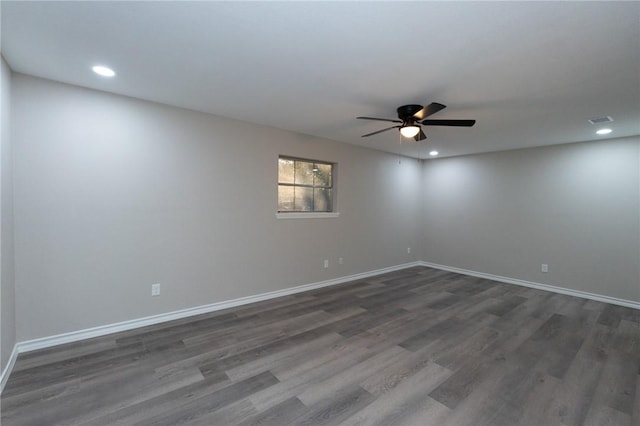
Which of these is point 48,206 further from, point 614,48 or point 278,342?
point 614,48

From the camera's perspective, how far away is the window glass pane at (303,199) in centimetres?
454

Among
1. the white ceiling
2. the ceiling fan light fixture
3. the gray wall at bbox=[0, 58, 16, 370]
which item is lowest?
the gray wall at bbox=[0, 58, 16, 370]

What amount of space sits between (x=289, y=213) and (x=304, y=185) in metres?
0.57

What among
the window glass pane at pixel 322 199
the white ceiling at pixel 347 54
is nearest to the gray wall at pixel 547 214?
the white ceiling at pixel 347 54

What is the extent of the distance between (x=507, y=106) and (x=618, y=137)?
8.60 ft

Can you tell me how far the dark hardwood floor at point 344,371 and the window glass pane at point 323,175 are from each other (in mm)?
2089

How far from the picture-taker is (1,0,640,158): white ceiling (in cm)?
165

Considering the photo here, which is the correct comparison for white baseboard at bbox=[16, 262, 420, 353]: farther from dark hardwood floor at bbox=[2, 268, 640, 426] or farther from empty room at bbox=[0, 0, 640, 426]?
dark hardwood floor at bbox=[2, 268, 640, 426]

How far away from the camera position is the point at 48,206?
261 centimetres

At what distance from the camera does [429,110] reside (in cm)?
269

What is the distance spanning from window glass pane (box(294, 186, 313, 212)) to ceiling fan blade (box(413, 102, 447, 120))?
2.19m

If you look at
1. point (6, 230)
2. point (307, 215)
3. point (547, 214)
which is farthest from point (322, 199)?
point (547, 214)

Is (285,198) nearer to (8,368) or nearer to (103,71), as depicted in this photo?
(103,71)

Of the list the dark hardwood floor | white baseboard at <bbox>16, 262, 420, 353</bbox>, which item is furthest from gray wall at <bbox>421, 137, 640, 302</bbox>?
white baseboard at <bbox>16, 262, 420, 353</bbox>
